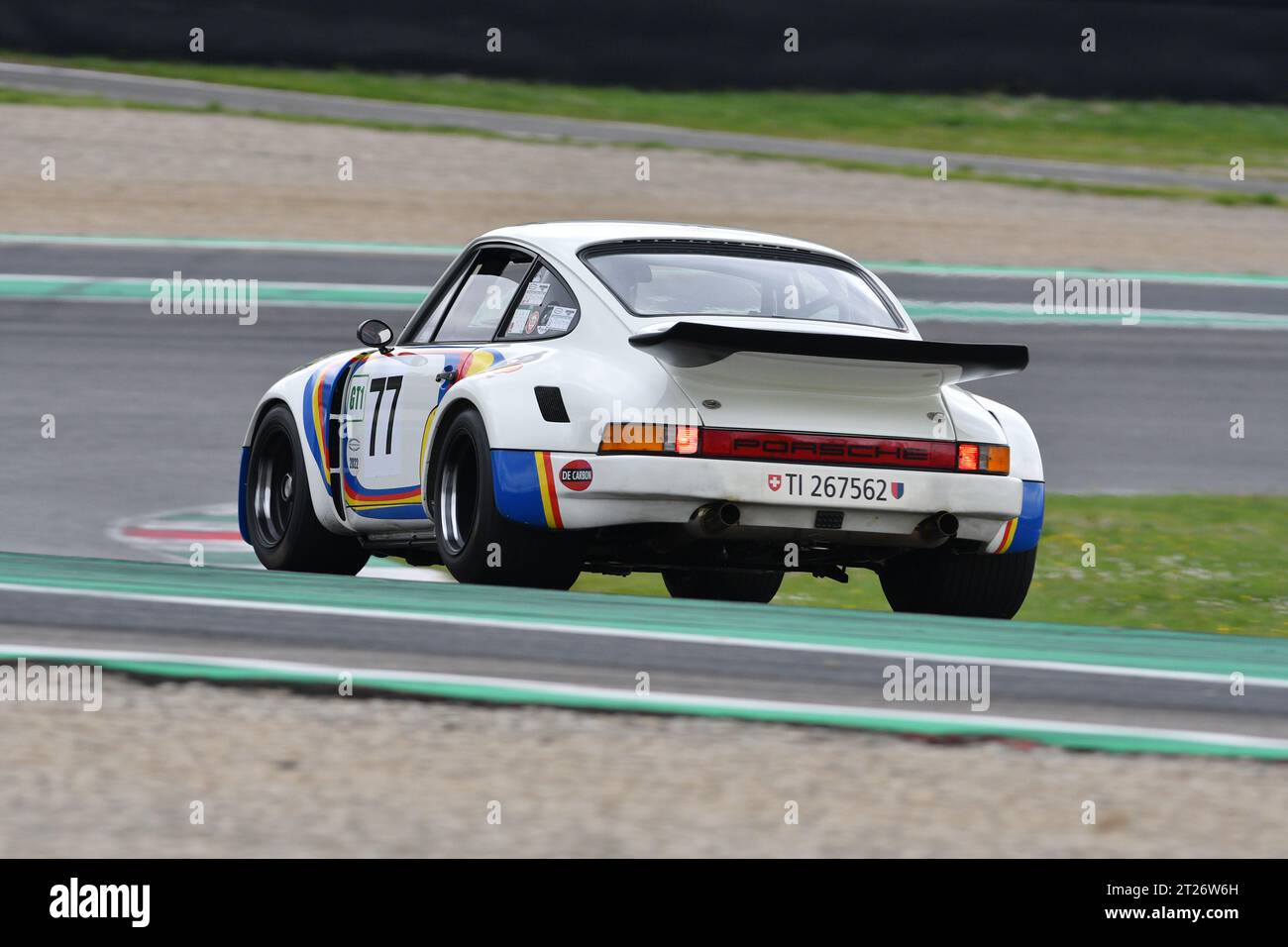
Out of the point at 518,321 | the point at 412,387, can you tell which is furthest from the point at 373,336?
the point at 518,321

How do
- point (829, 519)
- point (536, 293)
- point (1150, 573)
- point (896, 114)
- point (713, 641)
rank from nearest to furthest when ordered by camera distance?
point (713, 641) < point (829, 519) < point (536, 293) < point (1150, 573) < point (896, 114)

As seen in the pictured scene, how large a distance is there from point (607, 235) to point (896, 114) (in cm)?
2088

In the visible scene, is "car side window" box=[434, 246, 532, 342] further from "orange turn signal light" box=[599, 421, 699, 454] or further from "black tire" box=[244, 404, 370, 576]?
"orange turn signal light" box=[599, 421, 699, 454]

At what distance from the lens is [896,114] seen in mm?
28562

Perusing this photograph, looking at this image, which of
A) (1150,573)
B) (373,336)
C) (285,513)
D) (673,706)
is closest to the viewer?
(673,706)

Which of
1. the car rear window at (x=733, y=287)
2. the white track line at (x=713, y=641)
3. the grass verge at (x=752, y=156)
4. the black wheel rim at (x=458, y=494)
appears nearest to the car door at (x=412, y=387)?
the black wheel rim at (x=458, y=494)

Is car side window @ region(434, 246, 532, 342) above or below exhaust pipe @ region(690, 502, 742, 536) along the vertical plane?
above

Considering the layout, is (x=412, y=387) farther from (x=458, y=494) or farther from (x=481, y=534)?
(x=481, y=534)

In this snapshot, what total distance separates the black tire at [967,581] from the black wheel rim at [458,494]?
1.54 meters

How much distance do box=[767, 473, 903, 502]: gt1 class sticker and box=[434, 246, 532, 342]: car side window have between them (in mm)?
1486

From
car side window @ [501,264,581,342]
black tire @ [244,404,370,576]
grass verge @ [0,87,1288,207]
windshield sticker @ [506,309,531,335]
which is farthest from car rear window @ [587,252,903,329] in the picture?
grass verge @ [0,87,1288,207]

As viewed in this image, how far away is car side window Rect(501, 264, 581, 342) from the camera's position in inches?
311
